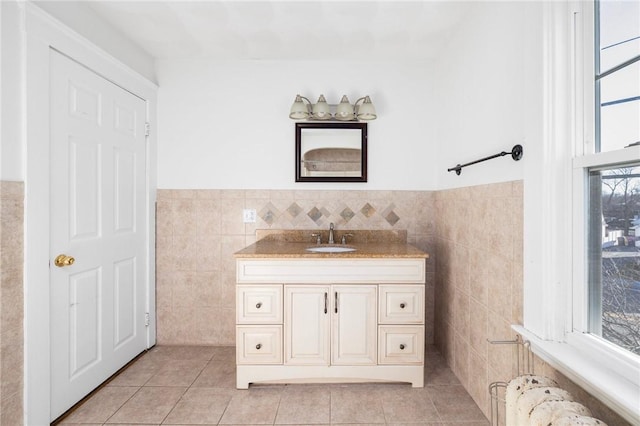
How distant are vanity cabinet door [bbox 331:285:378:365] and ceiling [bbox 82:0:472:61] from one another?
163cm

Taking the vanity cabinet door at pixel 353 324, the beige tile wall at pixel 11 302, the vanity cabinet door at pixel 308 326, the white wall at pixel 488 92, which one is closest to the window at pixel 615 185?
the white wall at pixel 488 92

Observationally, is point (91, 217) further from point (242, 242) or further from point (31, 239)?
point (242, 242)

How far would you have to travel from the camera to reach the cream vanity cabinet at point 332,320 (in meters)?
2.12

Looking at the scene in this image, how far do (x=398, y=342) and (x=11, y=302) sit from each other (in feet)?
6.46

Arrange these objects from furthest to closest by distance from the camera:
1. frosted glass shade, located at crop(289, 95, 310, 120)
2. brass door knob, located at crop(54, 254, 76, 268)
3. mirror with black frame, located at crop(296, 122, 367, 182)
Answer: mirror with black frame, located at crop(296, 122, 367, 182) → frosted glass shade, located at crop(289, 95, 310, 120) → brass door knob, located at crop(54, 254, 76, 268)

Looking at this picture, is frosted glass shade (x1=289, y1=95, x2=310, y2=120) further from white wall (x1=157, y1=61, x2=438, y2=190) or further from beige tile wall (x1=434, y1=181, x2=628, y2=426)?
beige tile wall (x1=434, y1=181, x2=628, y2=426)

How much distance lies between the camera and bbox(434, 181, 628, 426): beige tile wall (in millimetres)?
1559

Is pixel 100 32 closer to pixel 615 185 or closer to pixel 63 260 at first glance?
pixel 63 260

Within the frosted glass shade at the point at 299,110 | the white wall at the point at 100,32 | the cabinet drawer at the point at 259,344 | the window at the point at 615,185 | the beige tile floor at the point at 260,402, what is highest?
the white wall at the point at 100,32

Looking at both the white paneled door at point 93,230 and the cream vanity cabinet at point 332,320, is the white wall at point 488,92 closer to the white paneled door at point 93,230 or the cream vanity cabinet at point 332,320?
the cream vanity cabinet at point 332,320

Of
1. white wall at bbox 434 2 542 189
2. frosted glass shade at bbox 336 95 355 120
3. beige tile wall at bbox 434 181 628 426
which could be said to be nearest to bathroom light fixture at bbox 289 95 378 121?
frosted glass shade at bbox 336 95 355 120

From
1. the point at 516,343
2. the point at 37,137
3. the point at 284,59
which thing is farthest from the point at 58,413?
the point at 284,59

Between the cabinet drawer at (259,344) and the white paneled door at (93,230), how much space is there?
0.86m

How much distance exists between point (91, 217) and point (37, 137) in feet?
1.78
